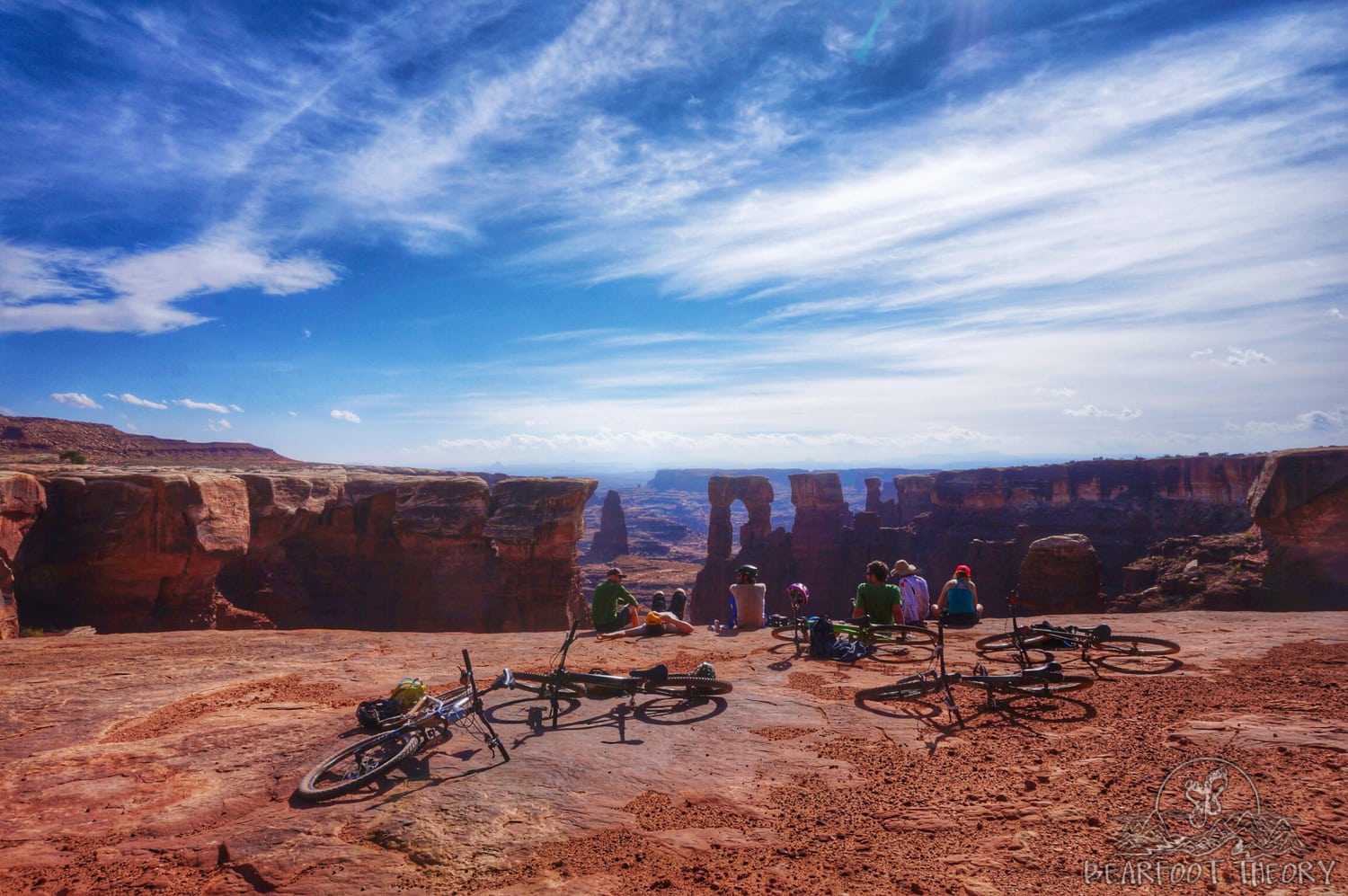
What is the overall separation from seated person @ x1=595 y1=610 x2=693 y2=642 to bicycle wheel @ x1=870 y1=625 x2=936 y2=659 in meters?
3.82

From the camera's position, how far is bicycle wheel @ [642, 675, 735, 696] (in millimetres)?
7746

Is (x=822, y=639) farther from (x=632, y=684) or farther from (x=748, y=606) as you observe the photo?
(x=632, y=684)

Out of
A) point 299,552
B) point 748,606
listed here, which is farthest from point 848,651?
point 299,552

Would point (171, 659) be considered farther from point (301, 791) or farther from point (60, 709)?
point (301, 791)

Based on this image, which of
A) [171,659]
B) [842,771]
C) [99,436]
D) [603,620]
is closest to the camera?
[842,771]

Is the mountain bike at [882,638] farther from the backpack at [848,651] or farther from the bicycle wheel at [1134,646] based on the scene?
the bicycle wheel at [1134,646]

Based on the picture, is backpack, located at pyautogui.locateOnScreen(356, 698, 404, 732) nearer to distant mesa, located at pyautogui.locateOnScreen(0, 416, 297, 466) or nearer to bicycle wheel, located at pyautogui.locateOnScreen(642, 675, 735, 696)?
bicycle wheel, located at pyautogui.locateOnScreen(642, 675, 735, 696)

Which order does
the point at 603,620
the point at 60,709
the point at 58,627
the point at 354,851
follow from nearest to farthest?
the point at 354,851 → the point at 60,709 → the point at 603,620 → the point at 58,627

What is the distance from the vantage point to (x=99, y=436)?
5047 cm

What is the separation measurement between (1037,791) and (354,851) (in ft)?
16.7

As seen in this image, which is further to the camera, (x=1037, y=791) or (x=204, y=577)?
(x=204, y=577)

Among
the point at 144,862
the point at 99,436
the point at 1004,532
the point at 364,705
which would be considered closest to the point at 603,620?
the point at 364,705

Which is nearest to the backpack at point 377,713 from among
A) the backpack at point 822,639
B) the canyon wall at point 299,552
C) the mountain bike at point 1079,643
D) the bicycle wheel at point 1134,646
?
the backpack at point 822,639

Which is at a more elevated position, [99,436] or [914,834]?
[99,436]
